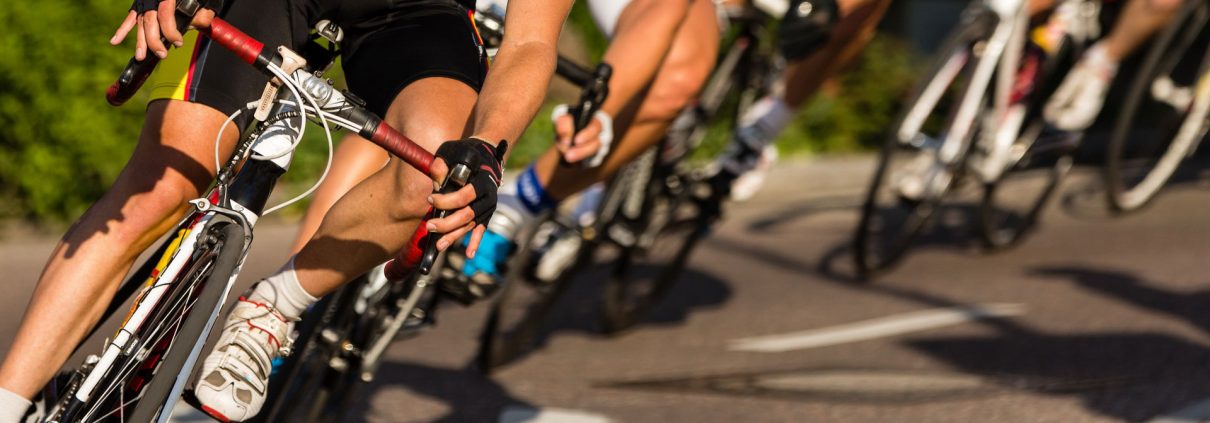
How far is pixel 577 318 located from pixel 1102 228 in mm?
3213

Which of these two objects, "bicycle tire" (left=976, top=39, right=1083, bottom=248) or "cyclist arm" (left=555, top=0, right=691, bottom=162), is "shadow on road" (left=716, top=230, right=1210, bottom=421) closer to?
"bicycle tire" (left=976, top=39, right=1083, bottom=248)

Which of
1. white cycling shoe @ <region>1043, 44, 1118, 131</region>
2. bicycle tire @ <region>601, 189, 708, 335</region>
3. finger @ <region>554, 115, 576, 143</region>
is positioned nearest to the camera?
finger @ <region>554, 115, 576, 143</region>

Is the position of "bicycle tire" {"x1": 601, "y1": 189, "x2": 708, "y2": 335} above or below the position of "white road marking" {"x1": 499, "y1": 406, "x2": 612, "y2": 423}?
above

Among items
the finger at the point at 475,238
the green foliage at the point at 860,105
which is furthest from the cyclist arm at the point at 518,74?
the green foliage at the point at 860,105

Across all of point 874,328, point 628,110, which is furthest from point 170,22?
point 874,328

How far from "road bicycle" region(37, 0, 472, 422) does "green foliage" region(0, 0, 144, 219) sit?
5361mm

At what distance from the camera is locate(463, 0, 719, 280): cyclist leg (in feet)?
15.0

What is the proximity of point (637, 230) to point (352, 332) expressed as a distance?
204cm

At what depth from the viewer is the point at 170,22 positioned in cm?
261

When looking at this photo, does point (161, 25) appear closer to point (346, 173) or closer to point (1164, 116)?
point (346, 173)

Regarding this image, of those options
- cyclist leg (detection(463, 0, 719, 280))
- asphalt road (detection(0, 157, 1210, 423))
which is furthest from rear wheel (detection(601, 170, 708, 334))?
cyclist leg (detection(463, 0, 719, 280))

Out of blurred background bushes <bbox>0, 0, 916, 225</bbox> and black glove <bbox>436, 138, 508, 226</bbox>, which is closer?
black glove <bbox>436, 138, 508, 226</bbox>

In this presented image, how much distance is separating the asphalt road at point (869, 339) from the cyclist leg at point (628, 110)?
0.55m

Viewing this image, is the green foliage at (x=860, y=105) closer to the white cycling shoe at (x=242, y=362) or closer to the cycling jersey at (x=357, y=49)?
the cycling jersey at (x=357, y=49)
